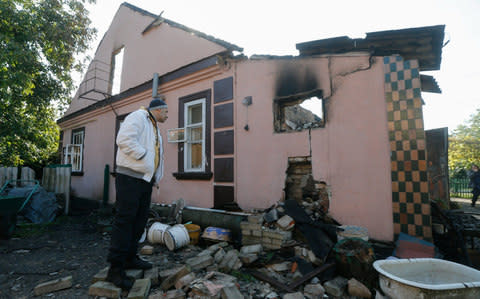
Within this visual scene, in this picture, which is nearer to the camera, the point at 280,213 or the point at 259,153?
the point at 280,213

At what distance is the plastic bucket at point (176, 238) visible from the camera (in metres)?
3.69

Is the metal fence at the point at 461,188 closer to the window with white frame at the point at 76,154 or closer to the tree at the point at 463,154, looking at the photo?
the tree at the point at 463,154

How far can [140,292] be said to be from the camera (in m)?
2.27

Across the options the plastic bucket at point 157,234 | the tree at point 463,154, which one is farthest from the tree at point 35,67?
the tree at point 463,154

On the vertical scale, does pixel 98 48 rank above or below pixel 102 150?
above

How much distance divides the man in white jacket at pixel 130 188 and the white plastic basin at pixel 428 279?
2.56 metres

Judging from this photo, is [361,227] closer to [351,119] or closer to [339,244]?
[339,244]

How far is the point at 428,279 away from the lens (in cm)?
243

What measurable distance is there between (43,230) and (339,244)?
634 centimetres

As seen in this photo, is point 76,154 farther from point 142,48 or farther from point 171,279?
point 171,279

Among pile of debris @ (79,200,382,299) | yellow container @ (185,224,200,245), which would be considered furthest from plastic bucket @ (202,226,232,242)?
yellow container @ (185,224,200,245)

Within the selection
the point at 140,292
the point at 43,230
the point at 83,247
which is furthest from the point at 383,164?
the point at 43,230

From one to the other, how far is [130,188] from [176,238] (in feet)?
5.00

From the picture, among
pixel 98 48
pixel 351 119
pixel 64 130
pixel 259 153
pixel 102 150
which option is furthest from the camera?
pixel 64 130
